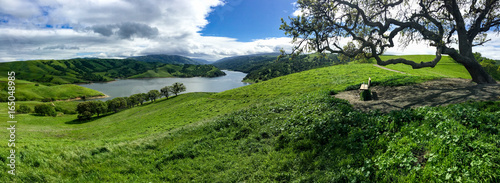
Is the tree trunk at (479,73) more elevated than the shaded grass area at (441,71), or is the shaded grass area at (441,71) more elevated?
the shaded grass area at (441,71)

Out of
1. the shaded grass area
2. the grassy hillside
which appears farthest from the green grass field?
the grassy hillside

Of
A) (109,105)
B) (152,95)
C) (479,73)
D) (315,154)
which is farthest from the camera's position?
(152,95)

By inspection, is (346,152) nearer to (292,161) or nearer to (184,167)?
(292,161)

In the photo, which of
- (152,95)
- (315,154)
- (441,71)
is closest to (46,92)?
(152,95)

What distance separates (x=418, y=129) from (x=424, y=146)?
136 cm

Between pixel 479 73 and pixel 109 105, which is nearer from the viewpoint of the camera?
pixel 479 73

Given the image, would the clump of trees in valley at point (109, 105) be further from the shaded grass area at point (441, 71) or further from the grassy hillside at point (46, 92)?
the shaded grass area at point (441, 71)

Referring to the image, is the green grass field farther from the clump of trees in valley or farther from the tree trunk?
the clump of trees in valley

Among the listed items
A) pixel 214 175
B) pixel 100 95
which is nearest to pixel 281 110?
pixel 214 175

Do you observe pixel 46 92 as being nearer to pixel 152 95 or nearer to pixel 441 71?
pixel 152 95

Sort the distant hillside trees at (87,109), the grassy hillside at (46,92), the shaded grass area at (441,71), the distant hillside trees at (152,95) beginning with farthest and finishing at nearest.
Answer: the grassy hillside at (46,92)
the distant hillside trees at (152,95)
the distant hillside trees at (87,109)
the shaded grass area at (441,71)

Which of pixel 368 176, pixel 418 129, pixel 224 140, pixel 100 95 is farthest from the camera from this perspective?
pixel 100 95

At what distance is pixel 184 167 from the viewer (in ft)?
33.9

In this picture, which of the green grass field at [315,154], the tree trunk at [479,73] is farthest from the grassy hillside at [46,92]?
the tree trunk at [479,73]
